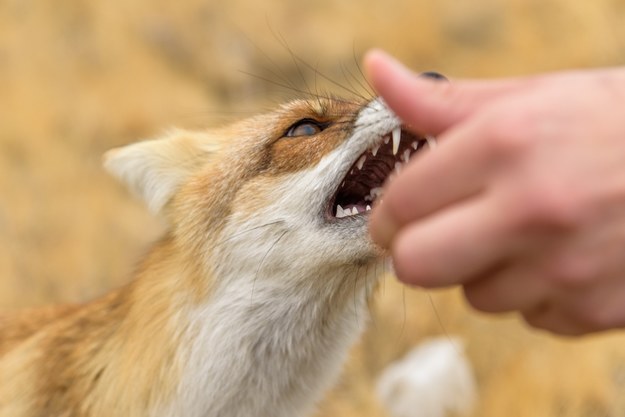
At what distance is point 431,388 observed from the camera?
425 cm

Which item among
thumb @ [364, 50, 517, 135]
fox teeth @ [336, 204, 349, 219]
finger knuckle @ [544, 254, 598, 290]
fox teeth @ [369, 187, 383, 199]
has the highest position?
fox teeth @ [369, 187, 383, 199]

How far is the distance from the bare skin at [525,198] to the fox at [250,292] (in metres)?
0.88

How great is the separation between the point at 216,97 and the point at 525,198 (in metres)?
5.72

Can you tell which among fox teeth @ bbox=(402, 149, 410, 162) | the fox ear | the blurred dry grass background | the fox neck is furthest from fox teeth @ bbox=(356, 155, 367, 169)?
the blurred dry grass background

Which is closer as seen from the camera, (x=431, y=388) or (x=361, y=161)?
(x=361, y=161)

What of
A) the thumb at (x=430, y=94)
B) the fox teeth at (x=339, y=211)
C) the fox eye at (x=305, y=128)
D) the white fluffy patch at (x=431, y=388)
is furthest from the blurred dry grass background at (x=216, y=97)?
the thumb at (x=430, y=94)

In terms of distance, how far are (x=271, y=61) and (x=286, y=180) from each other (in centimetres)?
464

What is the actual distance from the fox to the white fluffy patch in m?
1.86

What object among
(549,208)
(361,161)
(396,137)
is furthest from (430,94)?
(361,161)

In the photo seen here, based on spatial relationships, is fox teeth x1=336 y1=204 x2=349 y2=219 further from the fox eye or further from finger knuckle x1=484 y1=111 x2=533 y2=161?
finger knuckle x1=484 y1=111 x2=533 y2=161

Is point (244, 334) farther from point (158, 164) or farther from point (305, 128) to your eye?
point (158, 164)

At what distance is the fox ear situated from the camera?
2619 mm

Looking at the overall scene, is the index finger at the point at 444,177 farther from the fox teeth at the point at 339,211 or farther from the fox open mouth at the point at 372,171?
the fox teeth at the point at 339,211

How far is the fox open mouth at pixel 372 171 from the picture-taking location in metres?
2.01
